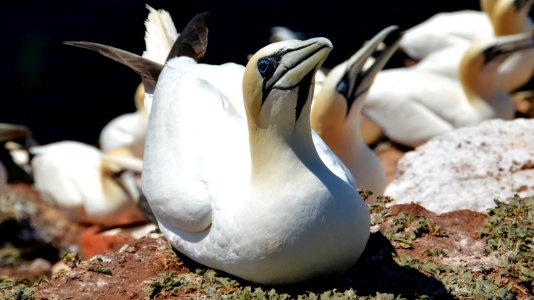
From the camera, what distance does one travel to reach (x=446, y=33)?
12422mm

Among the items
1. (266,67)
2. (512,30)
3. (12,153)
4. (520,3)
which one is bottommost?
(12,153)

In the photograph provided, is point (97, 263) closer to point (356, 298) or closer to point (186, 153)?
point (186, 153)

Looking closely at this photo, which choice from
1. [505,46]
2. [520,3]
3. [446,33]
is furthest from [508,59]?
[505,46]

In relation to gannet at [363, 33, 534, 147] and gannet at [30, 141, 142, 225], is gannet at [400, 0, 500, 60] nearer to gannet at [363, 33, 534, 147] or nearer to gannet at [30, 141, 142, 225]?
gannet at [363, 33, 534, 147]

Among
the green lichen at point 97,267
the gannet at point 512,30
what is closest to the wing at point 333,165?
the green lichen at point 97,267

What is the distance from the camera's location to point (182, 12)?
15.5 meters

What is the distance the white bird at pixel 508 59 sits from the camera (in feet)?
36.9

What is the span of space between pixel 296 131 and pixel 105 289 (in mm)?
1346

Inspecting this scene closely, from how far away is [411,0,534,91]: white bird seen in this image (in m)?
11.2

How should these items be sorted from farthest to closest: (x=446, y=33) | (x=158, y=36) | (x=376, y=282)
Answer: (x=446, y=33), (x=158, y=36), (x=376, y=282)

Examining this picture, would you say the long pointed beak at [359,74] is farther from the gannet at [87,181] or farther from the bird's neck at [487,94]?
the gannet at [87,181]

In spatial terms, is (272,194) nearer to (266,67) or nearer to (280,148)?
(280,148)

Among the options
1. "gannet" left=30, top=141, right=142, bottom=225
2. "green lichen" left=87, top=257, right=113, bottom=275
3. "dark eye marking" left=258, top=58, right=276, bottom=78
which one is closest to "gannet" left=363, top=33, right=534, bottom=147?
"gannet" left=30, top=141, right=142, bottom=225

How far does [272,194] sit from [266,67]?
567 mm
